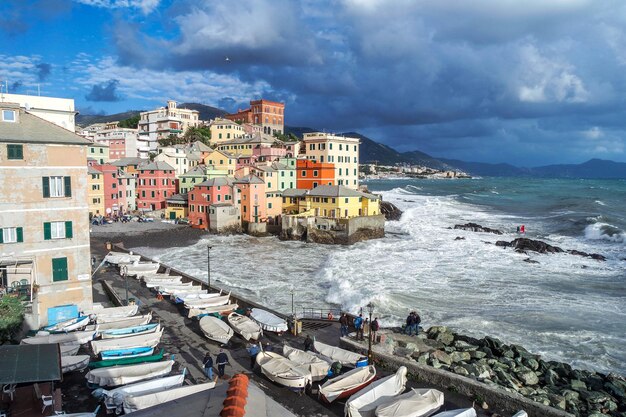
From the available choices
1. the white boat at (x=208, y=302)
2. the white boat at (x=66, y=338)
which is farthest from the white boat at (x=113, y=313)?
the white boat at (x=208, y=302)

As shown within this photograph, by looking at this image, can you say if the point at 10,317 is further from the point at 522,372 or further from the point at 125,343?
the point at 522,372

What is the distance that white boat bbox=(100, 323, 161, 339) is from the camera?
1912 cm

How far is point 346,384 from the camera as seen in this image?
48.2ft

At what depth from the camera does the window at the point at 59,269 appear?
22516mm

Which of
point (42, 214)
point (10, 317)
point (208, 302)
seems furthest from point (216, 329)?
point (42, 214)

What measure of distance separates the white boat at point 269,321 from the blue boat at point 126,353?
17.7 ft

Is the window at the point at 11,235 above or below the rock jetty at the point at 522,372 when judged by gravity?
above

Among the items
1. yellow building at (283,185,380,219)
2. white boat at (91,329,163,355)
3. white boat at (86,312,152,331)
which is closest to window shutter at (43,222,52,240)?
white boat at (86,312,152,331)

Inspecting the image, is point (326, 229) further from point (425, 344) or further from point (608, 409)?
point (608, 409)

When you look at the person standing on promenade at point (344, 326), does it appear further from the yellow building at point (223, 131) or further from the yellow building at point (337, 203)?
the yellow building at point (223, 131)

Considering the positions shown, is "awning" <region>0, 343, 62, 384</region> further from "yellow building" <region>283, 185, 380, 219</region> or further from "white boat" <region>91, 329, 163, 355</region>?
"yellow building" <region>283, 185, 380, 219</region>

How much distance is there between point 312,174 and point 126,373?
56.8 m

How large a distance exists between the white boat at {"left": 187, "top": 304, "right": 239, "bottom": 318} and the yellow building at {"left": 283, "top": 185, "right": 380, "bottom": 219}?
35092 millimetres

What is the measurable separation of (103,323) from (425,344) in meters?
15.0
